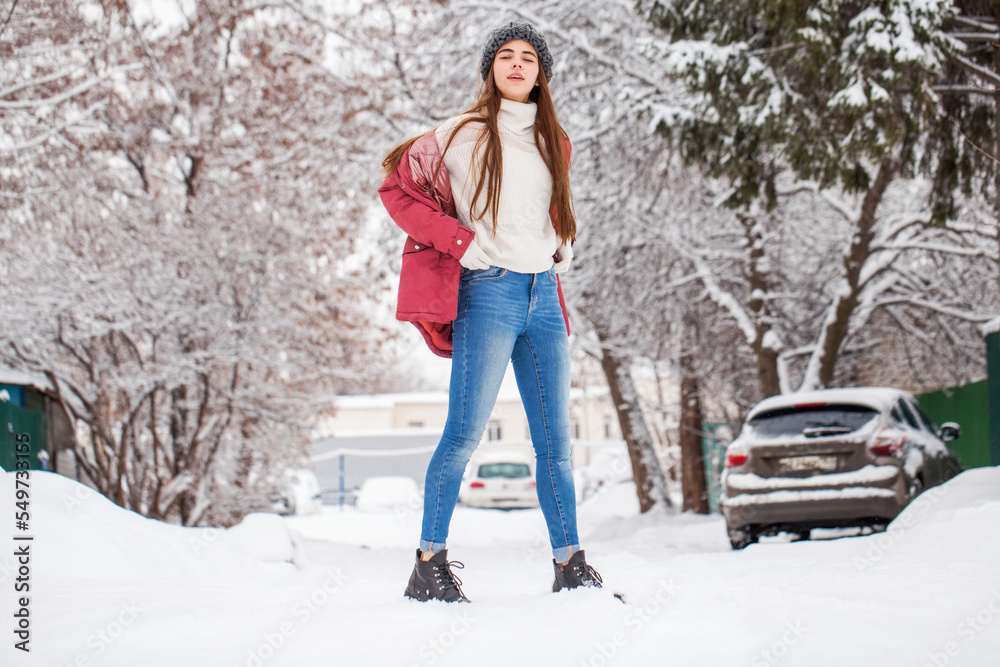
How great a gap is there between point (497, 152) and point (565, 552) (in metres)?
1.40

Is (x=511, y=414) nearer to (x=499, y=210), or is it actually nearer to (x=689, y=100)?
(x=689, y=100)

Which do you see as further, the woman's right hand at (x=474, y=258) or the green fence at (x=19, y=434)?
the green fence at (x=19, y=434)

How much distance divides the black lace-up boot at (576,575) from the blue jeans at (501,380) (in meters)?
0.03

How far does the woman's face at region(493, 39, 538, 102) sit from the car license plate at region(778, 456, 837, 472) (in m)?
4.31

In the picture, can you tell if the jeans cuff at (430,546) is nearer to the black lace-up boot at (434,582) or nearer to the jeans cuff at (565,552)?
the black lace-up boot at (434,582)

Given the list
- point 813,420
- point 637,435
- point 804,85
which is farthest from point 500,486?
point 813,420

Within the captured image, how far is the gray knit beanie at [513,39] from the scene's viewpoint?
309cm

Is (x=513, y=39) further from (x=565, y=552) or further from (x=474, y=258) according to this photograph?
(x=565, y=552)

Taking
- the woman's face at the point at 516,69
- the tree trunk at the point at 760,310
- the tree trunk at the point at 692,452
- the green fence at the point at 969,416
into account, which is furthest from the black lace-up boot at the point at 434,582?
the tree trunk at the point at 692,452

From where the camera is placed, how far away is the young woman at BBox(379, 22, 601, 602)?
2.88m

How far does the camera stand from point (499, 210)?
3.02m

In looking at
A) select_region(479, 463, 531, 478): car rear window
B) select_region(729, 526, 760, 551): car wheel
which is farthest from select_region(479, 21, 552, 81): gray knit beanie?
select_region(479, 463, 531, 478): car rear window

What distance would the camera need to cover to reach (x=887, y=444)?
6.20m

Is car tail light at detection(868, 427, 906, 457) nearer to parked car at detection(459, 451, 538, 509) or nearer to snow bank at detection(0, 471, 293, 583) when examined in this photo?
snow bank at detection(0, 471, 293, 583)
